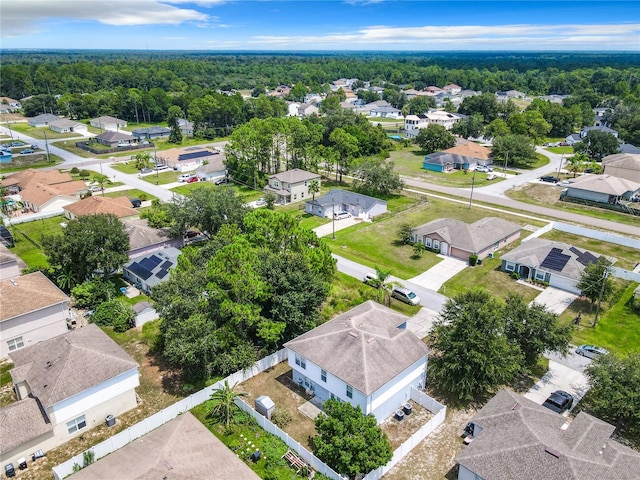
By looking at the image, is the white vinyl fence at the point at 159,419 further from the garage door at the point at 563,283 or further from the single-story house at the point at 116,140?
the single-story house at the point at 116,140

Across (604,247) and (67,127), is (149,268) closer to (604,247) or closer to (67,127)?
(604,247)

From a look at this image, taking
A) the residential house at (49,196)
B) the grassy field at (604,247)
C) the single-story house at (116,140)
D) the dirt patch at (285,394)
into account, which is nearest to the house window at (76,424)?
the dirt patch at (285,394)

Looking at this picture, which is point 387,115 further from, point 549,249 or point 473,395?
point 473,395

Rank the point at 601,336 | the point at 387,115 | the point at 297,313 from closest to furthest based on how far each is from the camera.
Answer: the point at 297,313, the point at 601,336, the point at 387,115

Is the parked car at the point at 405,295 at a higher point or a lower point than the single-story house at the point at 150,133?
lower

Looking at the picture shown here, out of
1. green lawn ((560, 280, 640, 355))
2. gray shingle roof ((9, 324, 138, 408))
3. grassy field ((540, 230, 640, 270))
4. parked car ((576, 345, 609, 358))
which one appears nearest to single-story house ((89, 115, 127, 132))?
gray shingle roof ((9, 324, 138, 408))

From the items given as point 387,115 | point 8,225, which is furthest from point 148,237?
point 387,115
